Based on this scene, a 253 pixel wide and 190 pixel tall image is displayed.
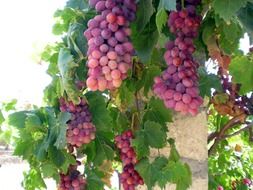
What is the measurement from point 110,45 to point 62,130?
28cm

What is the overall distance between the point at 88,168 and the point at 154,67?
0.35 meters

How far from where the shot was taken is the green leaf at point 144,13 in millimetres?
844

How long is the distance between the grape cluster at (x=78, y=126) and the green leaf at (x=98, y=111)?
4cm

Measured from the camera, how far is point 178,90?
2.74 ft

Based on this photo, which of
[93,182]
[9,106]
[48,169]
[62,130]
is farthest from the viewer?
[9,106]

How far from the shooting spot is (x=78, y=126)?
1015mm

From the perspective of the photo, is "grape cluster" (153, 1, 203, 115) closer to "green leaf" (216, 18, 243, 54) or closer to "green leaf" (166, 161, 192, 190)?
"green leaf" (216, 18, 243, 54)

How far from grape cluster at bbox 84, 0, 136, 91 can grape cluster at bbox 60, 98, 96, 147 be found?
0.23 meters

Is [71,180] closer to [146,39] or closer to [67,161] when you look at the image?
[67,161]

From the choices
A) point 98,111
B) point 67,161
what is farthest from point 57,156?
point 98,111

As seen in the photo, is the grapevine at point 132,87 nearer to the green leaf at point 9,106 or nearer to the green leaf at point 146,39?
the green leaf at point 146,39

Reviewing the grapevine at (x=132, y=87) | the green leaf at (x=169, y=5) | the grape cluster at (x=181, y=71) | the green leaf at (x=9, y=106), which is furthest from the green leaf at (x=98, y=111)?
the green leaf at (x=9, y=106)

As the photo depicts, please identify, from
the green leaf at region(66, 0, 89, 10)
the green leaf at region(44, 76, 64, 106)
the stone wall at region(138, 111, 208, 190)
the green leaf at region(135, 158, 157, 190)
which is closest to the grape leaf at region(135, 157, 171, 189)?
the green leaf at region(135, 158, 157, 190)

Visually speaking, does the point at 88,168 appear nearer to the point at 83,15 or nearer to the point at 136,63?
the point at 136,63
